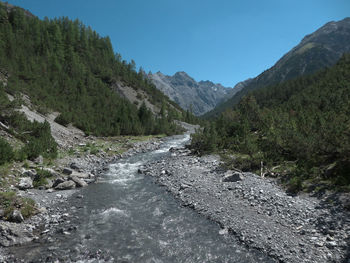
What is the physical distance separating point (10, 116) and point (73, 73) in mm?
45071

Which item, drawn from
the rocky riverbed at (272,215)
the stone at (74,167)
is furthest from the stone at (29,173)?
Result: the rocky riverbed at (272,215)

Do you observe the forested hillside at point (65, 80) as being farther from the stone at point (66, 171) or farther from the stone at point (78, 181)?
the stone at point (78, 181)

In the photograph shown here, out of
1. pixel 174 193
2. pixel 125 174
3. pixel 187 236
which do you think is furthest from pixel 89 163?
pixel 187 236

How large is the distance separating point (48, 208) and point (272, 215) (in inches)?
495

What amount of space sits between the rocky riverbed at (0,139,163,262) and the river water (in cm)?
60

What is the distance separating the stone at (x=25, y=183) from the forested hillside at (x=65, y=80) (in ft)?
81.9

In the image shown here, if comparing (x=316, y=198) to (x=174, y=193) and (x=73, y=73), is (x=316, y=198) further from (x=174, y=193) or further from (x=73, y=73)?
(x=73, y=73)

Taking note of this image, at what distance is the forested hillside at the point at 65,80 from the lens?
39.8 metres

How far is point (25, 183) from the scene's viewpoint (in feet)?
43.5

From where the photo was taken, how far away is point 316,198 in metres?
11.2

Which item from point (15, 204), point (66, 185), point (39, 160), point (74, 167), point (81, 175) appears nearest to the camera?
point (15, 204)

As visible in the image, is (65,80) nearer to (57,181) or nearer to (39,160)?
(39,160)

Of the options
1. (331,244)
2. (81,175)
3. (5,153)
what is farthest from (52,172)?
(331,244)

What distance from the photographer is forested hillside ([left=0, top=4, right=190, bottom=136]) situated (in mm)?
39750
